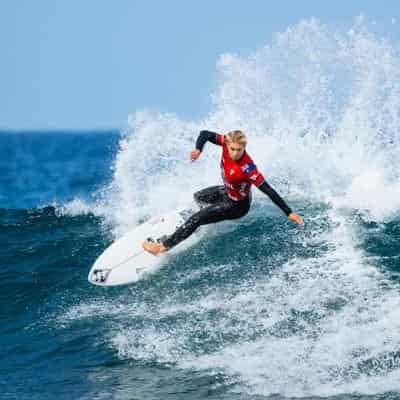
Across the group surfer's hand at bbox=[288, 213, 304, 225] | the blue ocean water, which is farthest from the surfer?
the blue ocean water

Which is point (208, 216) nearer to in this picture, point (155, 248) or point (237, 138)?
point (155, 248)

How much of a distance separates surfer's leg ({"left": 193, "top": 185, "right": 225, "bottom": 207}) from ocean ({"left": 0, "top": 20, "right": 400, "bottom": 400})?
861mm

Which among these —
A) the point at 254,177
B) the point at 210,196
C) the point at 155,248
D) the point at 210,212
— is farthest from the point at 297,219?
the point at 155,248

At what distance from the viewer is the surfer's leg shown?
8.90 m

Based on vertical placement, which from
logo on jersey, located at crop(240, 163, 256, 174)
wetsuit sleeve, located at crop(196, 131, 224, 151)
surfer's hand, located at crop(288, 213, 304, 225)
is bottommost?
surfer's hand, located at crop(288, 213, 304, 225)

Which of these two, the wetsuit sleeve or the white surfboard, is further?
the white surfboard

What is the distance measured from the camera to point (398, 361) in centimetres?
656

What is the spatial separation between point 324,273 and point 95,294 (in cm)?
290

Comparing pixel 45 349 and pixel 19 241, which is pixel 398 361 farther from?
pixel 19 241

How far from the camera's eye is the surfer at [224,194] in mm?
8164

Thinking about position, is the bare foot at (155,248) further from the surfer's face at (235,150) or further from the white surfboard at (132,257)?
the surfer's face at (235,150)

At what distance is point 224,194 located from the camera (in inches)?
348

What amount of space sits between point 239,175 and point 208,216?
2.35ft

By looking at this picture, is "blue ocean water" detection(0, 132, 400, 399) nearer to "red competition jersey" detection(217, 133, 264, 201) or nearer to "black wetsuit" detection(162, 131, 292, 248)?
"black wetsuit" detection(162, 131, 292, 248)
